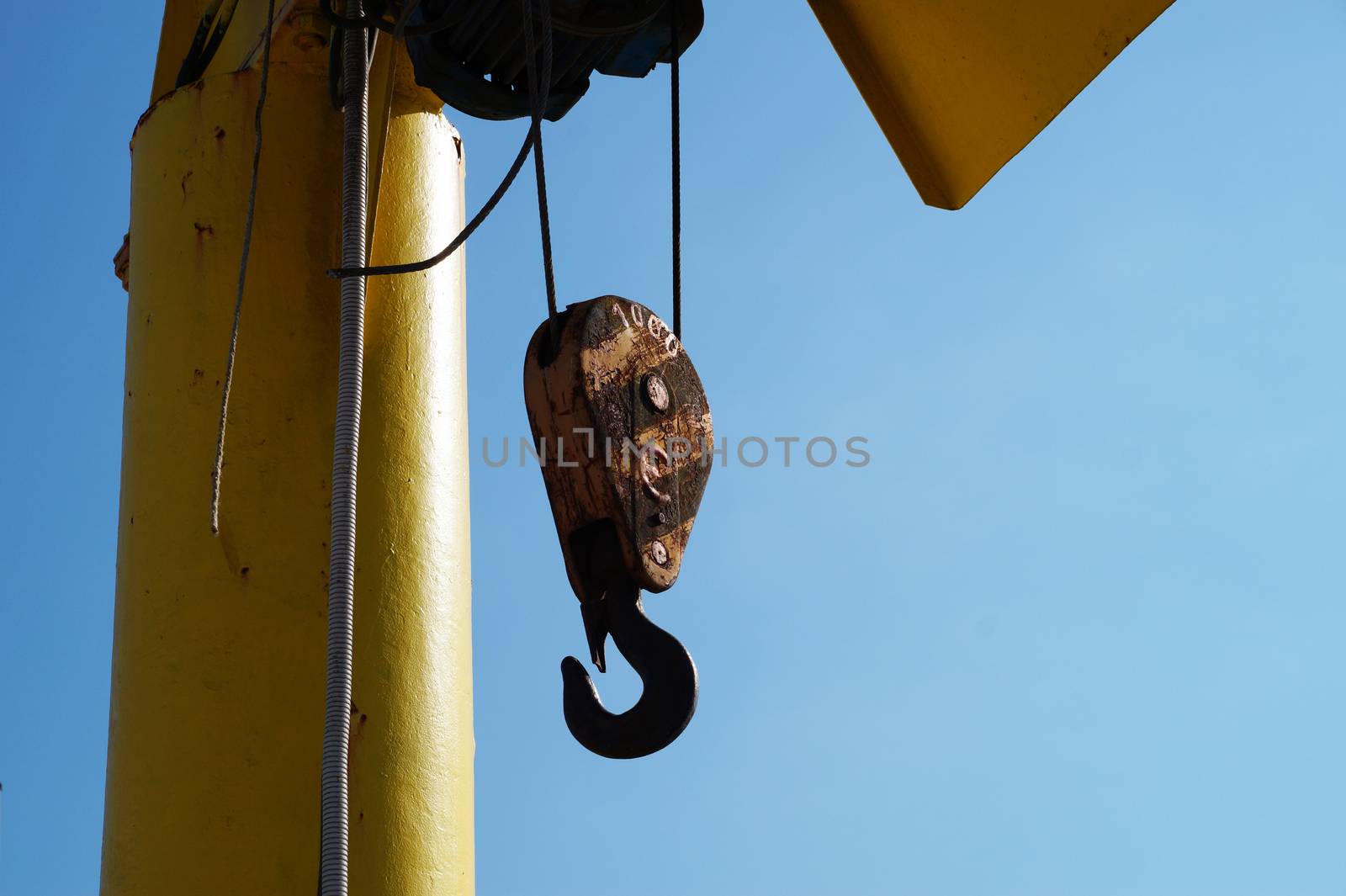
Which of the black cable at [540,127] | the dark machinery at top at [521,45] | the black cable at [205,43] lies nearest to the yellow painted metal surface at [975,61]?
the dark machinery at top at [521,45]

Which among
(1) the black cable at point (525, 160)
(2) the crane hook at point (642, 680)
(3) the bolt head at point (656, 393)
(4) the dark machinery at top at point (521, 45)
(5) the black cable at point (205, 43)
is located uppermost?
(5) the black cable at point (205, 43)

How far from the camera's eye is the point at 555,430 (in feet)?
5.43

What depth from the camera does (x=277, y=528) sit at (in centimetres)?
183

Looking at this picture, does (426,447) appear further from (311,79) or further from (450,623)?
(311,79)

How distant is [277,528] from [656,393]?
1.66ft

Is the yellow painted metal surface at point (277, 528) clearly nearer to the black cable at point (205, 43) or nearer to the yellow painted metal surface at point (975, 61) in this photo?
the black cable at point (205, 43)

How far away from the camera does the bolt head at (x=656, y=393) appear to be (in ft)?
5.62

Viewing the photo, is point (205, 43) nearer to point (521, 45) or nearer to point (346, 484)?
point (521, 45)

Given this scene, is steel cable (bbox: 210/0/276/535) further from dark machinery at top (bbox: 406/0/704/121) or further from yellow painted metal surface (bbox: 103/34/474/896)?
dark machinery at top (bbox: 406/0/704/121)

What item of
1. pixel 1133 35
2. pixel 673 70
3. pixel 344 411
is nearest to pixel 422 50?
pixel 673 70

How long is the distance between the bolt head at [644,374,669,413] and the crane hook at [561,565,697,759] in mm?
205

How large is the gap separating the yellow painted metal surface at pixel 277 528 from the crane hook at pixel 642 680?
31 centimetres

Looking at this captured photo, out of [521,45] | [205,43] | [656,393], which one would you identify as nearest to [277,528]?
[656,393]

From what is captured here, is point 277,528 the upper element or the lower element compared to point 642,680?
upper
